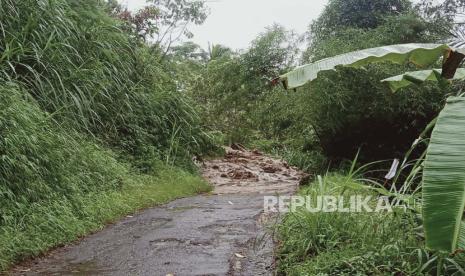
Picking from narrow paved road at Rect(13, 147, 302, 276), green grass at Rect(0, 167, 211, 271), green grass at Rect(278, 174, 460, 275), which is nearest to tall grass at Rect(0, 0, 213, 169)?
green grass at Rect(0, 167, 211, 271)

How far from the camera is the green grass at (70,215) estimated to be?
13.8 ft

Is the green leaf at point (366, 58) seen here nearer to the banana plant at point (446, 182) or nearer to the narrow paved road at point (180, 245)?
the banana plant at point (446, 182)

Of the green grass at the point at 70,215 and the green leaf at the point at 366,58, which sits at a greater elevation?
the green leaf at the point at 366,58

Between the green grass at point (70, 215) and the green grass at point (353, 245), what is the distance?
2254mm

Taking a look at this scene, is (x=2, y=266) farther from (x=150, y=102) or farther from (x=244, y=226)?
(x=150, y=102)

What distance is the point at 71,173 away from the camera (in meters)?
5.87

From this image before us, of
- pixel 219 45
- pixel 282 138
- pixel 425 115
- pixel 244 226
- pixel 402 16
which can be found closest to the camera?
pixel 244 226

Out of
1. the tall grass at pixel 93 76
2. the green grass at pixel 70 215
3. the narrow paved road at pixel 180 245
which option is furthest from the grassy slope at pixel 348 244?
the tall grass at pixel 93 76

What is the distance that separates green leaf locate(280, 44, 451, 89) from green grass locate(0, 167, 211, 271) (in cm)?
277

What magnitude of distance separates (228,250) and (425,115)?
6409 millimetres

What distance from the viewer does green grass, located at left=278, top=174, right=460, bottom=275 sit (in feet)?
9.74

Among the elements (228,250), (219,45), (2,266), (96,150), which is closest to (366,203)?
(228,250)

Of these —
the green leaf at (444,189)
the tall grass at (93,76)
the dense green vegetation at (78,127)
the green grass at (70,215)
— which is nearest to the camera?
the green leaf at (444,189)

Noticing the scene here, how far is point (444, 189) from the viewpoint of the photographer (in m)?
1.96
